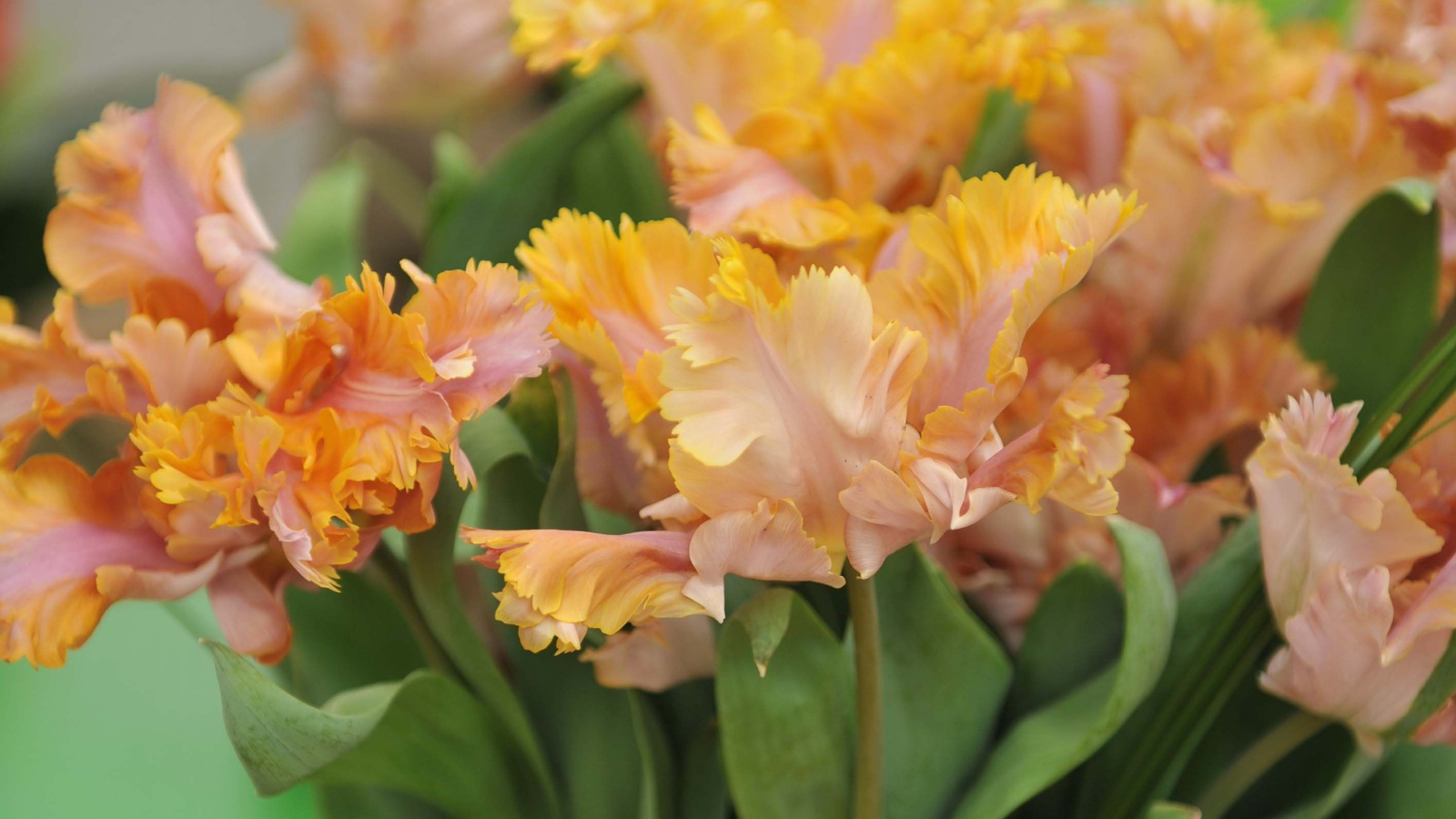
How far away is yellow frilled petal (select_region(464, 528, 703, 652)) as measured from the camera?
0.23 meters

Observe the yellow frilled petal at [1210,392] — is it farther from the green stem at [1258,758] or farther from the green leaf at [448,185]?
the green leaf at [448,185]

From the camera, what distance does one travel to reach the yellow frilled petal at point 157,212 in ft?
0.94

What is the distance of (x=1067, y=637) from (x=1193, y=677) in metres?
0.04

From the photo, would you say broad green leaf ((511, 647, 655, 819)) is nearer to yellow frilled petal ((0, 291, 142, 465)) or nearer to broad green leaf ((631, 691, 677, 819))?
broad green leaf ((631, 691, 677, 819))

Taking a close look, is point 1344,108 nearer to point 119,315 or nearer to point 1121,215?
point 1121,215

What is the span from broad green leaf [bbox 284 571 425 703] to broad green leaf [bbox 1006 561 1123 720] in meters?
0.17

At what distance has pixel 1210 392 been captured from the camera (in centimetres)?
34

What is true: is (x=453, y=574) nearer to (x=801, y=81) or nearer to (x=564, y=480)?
(x=564, y=480)

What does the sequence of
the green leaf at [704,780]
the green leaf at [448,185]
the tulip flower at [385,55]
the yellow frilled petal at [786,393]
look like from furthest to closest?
the tulip flower at [385,55]
the green leaf at [448,185]
the green leaf at [704,780]
the yellow frilled petal at [786,393]

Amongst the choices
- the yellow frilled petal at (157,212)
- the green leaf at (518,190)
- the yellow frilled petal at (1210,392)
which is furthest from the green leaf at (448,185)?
the yellow frilled petal at (1210,392)

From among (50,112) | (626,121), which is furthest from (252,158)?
(626,121)

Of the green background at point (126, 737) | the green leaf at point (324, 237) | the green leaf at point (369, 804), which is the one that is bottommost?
the green background at point (126, 737)

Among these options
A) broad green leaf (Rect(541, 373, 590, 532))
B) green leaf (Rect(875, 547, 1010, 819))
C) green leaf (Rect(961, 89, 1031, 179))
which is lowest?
green leaf (Rect(875, 547, 1010, 819))

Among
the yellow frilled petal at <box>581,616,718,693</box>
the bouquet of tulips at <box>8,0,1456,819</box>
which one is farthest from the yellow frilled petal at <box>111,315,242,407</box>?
the yellow frilled petal at <box>581,616,718,693</box>
